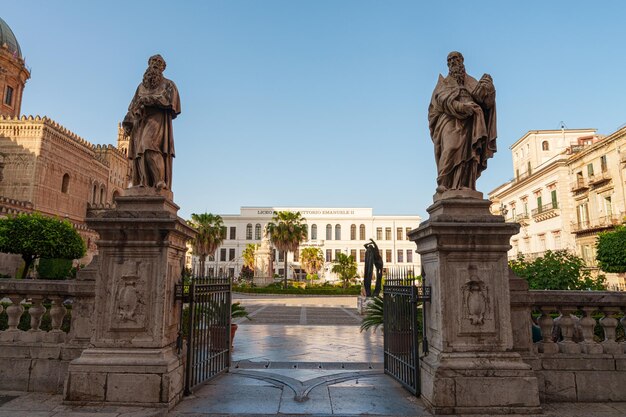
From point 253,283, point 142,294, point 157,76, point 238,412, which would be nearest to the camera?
point 238,412

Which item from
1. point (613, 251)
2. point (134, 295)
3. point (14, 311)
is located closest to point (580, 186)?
point (613, 251)

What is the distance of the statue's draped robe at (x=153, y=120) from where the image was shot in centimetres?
487

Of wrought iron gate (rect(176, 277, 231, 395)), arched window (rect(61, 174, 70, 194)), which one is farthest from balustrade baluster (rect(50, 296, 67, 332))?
arched window (rect(61, 174, 70, 194))

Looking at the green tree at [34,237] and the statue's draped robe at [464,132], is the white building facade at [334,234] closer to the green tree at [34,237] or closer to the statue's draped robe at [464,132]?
the green tree at [34,237]

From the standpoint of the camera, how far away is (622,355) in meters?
4.71

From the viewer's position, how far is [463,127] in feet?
15.8

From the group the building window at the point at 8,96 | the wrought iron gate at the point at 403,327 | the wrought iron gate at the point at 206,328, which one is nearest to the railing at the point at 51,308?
the wrought iron gate at the point at 206,328

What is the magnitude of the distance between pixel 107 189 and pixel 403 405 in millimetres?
55601

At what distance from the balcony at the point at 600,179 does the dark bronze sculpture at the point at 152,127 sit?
35.2m

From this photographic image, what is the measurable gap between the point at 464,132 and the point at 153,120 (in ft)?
12.2

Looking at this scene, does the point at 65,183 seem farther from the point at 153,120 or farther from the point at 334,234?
the point at 153,120

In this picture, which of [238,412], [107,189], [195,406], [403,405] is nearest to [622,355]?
[403,405]

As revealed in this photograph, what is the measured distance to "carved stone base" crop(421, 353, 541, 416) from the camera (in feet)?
13.7

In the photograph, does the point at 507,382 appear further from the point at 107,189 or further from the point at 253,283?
the point at 107,189
